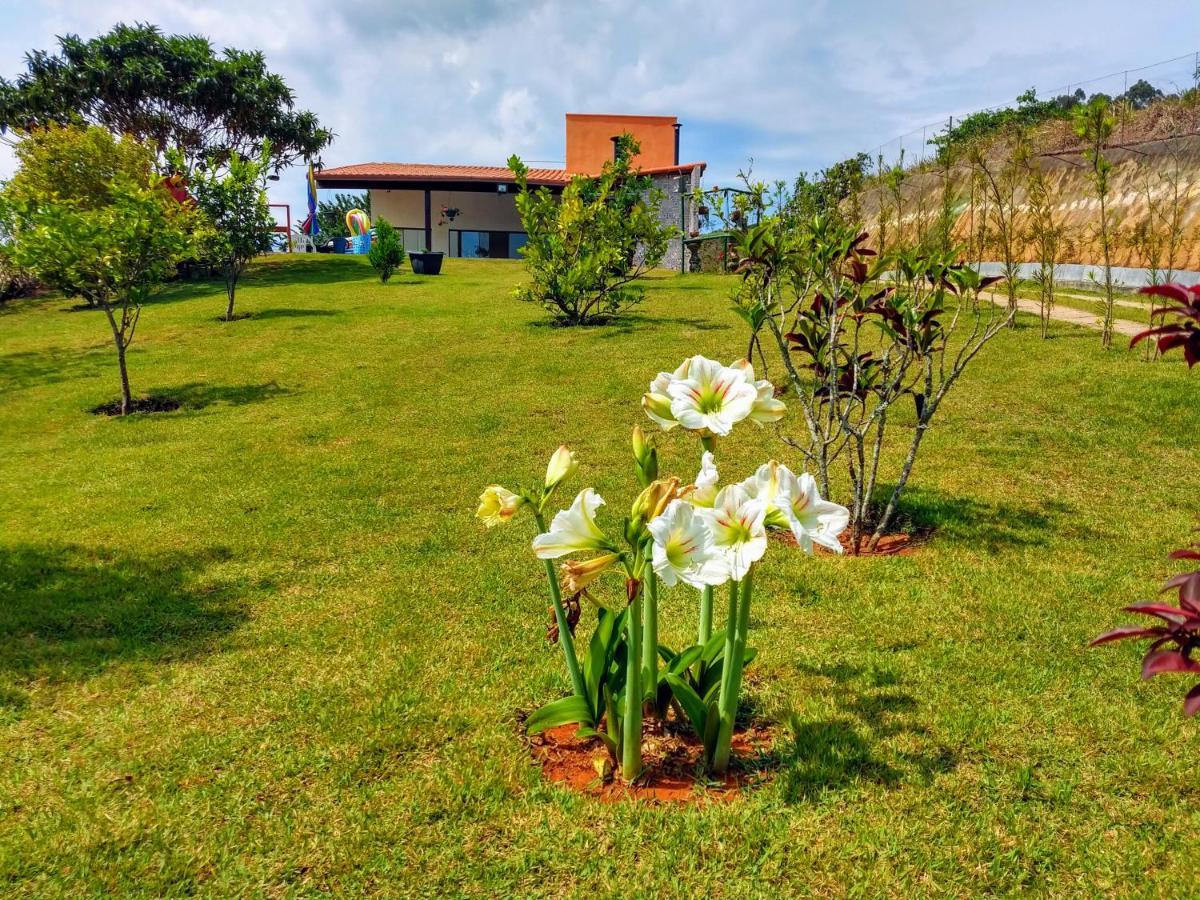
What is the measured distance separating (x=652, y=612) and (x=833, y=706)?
104 cm

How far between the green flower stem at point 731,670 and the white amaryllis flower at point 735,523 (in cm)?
20

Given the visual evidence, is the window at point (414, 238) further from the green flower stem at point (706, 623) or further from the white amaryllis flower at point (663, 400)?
the white amaryllis flower at point (663, 400)

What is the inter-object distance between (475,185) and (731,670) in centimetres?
3128

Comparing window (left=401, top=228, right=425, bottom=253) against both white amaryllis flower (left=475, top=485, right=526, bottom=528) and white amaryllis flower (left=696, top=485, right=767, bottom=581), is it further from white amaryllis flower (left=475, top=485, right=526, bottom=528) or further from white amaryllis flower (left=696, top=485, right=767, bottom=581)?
white amaryllis flower (left=696, top=485, right=767, bottom=581)

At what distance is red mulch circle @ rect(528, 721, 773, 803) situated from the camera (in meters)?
2.38

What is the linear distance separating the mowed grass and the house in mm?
25104

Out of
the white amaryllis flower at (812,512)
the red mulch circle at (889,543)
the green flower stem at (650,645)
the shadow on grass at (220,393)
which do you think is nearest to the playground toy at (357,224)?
the shadow on grass at (220,393)

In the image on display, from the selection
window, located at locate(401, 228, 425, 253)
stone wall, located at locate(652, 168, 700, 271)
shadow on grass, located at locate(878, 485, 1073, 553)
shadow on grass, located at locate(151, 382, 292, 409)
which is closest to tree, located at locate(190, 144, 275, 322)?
shadow on grass, located at locate(151, 382, 292, 409)

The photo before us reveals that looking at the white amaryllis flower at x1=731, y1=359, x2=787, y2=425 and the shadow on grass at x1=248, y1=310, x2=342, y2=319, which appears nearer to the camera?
the white amaryllis flower at x1=731, y1=359, x2=787, y2=425

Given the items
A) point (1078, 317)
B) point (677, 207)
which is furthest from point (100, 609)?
point (677, 207)

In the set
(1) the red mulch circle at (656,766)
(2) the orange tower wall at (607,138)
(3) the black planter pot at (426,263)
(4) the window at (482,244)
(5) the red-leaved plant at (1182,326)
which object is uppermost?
(2) the orange tower wall at (607,138)

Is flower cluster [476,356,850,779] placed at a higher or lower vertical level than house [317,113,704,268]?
lower

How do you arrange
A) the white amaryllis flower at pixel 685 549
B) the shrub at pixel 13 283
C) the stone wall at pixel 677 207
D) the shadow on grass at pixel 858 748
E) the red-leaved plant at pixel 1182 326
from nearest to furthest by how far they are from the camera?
the red-leaved plant at pixel 1182 326 < the white amaryllis flower at pixel 685 549 < the shadow on grass at pixel 858 748 < the shrub at pixel 13 283 < the stone wall at pixel 677 207

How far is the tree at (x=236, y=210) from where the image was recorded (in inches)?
536
